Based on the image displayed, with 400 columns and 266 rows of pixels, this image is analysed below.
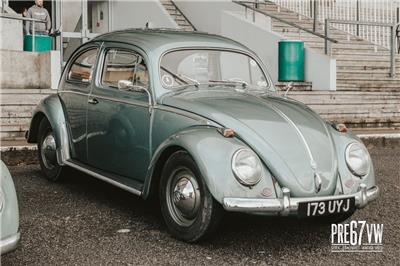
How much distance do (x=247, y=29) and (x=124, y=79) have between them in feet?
29.9

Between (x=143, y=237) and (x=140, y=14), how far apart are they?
41.4 ft

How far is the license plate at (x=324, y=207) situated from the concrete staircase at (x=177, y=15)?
481 inches

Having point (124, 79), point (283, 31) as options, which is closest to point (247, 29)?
point (283, 31)

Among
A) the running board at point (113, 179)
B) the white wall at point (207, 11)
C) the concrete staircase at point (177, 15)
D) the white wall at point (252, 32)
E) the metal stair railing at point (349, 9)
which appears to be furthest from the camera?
the metal stair railing at point (349, 9)

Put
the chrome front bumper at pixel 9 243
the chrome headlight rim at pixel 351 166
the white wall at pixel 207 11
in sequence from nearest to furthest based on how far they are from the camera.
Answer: the chrome front bumper at pixel 9 243 → the chrome headlight rim at pixel 351 166 → the white wall at pixel 207 11

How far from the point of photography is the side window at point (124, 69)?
17.5 ft

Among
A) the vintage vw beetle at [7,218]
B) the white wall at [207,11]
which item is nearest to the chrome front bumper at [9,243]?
the vintage vw beetle at [7,218]

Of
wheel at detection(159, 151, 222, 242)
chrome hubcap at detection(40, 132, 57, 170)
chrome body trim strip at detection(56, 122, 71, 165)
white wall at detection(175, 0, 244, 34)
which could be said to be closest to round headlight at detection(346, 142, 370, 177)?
wheel at detection(159, 151, 222, 242)

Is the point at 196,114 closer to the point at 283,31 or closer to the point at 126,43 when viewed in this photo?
the point at 126,43

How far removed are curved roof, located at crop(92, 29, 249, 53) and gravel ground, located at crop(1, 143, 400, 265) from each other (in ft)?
4.95

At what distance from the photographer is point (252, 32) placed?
46.3 feet

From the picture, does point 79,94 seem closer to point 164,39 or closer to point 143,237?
point 164,39

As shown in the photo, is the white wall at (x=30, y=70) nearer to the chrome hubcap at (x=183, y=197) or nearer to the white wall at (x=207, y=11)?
the white wall at (x=207, y=11)

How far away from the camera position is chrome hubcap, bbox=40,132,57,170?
256 inches
